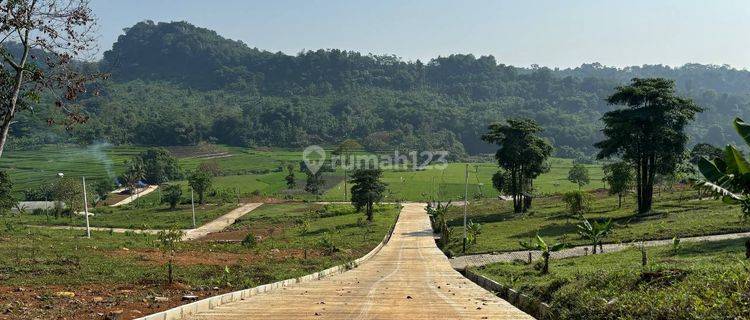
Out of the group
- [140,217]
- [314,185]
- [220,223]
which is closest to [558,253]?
[220,223]

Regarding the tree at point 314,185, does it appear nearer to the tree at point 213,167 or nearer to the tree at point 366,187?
the tree at point 213,167

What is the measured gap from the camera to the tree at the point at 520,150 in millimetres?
53406

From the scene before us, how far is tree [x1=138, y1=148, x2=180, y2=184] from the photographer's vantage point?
11800 cm

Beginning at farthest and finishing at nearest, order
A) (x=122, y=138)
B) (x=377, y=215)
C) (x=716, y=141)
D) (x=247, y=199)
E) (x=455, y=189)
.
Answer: (x=716, y=141), (x=122, y=138), (x=455, y=189), (x=247, y=199), (x=377, y=215)

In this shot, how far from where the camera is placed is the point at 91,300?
13.1 meters

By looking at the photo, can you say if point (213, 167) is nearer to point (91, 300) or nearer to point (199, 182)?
point (199, 182)

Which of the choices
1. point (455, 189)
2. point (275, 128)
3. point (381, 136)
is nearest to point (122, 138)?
point (275, 128)

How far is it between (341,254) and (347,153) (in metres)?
117

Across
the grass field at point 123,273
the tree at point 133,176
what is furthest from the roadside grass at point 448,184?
the grass field at point 123,273

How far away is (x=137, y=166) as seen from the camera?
112250 mm

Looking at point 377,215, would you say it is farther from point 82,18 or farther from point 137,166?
point 137,166

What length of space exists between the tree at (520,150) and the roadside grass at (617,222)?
331cm

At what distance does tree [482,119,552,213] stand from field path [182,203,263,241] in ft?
91.3

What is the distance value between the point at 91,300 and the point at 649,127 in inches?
1560
